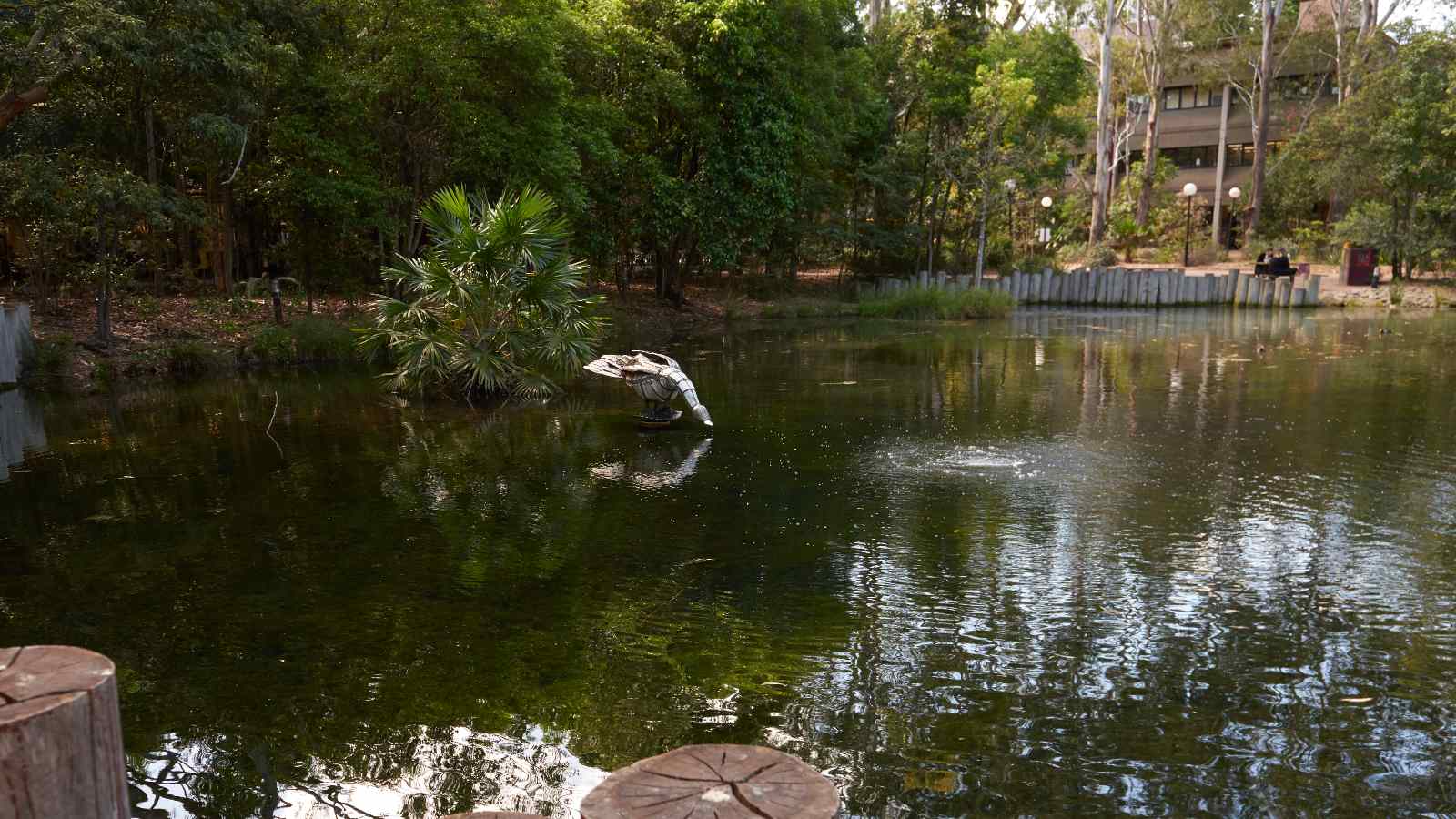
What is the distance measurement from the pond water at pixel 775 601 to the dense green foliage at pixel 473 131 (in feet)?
21.2

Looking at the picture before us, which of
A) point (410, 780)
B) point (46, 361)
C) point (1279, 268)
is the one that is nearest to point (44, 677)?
point (410, 780)

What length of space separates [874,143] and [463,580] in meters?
30.1

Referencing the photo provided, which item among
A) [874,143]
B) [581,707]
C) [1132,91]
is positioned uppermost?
[1132,91]

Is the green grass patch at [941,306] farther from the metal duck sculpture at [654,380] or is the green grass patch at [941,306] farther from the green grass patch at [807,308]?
the metal duck sculpture at [654,380]

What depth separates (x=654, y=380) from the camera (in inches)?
500

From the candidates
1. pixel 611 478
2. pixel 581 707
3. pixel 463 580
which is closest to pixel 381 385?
pixel 611 478

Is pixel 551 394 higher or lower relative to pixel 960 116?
lower

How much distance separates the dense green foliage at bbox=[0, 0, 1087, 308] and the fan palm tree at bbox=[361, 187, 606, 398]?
100.0 inches

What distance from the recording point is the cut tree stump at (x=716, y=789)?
2631 mm

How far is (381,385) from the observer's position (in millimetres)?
16969

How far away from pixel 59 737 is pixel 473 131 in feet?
67.5

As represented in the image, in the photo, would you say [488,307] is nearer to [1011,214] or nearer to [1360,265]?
[1011,214]

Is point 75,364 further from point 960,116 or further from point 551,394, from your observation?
point 960,116

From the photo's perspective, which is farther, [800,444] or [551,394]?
[551,394]
